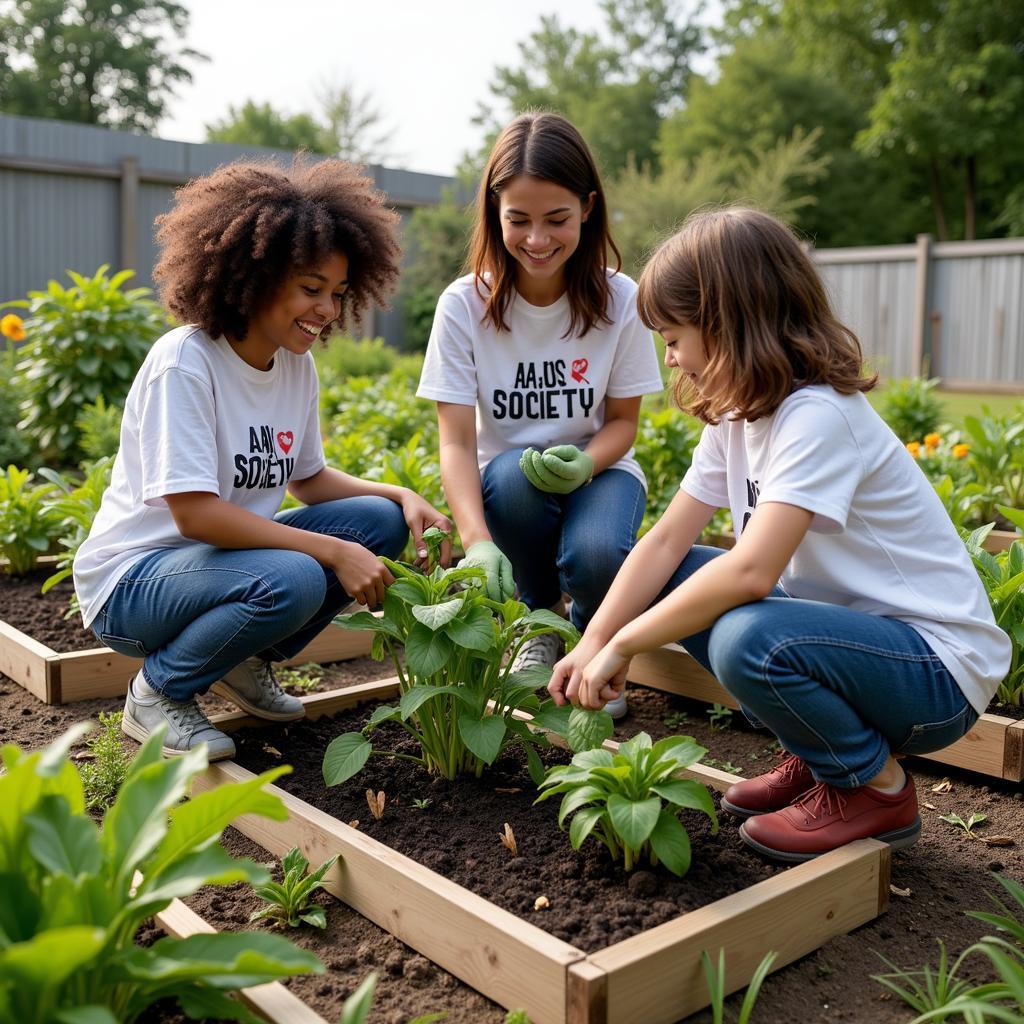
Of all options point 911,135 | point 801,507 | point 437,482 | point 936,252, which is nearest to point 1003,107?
point 911,135

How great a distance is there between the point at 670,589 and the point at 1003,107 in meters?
24.8

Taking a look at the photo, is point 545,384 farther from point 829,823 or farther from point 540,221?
point 829,823

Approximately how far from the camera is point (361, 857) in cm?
188

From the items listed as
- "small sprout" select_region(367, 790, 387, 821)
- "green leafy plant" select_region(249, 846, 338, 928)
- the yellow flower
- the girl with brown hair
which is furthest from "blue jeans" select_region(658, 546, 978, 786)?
the yellow flower

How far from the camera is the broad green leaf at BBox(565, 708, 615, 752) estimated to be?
1883 millimetres

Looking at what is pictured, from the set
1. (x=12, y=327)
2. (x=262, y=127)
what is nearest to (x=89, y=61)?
(x=262, y=127)

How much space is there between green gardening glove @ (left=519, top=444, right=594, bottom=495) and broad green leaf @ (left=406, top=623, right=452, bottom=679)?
880 millimetres

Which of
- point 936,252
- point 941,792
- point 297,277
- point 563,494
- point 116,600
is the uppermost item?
point 936,252

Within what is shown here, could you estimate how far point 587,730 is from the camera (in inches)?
74.7

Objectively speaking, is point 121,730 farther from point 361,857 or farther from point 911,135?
point 911,135

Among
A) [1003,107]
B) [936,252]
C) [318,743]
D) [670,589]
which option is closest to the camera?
[670,589]

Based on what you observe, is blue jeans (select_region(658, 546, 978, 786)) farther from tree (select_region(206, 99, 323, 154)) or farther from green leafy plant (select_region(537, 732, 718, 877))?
tree (select_region(206, 99, 323, 154))

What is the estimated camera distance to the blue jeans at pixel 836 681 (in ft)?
6.10

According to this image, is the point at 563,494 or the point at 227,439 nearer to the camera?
the point at 227,439
